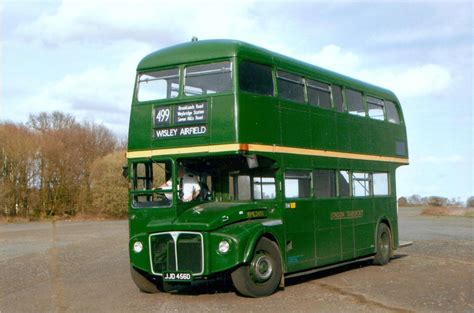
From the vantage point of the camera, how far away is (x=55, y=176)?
50.5 m

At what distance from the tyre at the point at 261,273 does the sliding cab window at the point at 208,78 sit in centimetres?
277

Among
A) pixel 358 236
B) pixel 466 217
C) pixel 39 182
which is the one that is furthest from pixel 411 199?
pixel 358 236

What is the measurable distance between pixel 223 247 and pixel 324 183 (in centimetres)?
420

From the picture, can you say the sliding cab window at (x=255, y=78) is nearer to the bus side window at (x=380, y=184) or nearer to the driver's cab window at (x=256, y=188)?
the driver's cab window at (x=256, y=188)

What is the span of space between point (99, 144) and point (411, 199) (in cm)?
3615

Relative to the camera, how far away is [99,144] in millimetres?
57188

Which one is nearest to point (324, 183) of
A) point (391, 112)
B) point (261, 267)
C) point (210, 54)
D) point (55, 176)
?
point (261, 267)

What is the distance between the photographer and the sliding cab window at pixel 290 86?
12742 millimetres

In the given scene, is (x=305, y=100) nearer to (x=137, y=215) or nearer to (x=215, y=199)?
(x=215, y=199)

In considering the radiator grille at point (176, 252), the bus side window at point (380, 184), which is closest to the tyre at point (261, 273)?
the radiator grille at point (176, 252)

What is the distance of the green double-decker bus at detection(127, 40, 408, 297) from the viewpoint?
11.1 meters

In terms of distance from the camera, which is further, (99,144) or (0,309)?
(99,144)

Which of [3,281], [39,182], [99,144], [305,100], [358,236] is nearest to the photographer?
[305,100]

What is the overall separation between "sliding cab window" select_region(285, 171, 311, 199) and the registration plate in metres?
2.74
